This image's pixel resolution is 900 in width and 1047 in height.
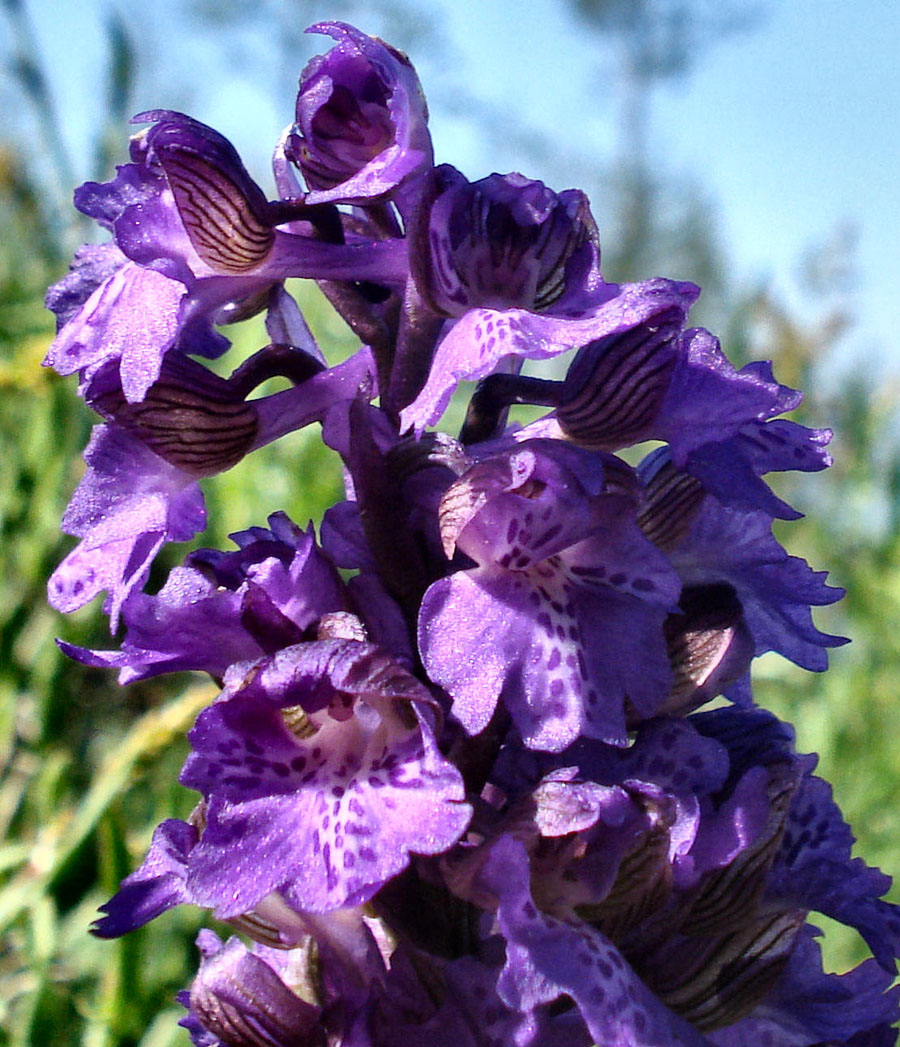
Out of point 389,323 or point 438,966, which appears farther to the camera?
point 389,323

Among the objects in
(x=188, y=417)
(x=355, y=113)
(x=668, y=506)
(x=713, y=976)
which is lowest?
(x=713, y=976)

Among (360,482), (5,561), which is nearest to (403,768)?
(360,482)

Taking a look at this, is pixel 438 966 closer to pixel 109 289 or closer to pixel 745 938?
pixel 745 938

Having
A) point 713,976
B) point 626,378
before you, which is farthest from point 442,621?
point 713,976

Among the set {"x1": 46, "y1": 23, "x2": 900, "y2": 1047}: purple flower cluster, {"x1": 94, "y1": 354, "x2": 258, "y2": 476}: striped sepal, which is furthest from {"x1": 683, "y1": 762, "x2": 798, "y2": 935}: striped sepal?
{"x1": 94, "y1": 354, "x2": 258, "y2": 476}: striped sepal

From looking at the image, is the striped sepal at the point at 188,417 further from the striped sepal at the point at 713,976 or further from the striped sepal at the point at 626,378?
the striped sepal at the point at 713,976

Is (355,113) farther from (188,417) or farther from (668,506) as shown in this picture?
(668,506)

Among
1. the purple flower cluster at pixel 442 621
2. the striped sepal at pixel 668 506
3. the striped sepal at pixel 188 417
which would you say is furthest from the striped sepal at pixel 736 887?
the striped sepal at pixel 188 417
